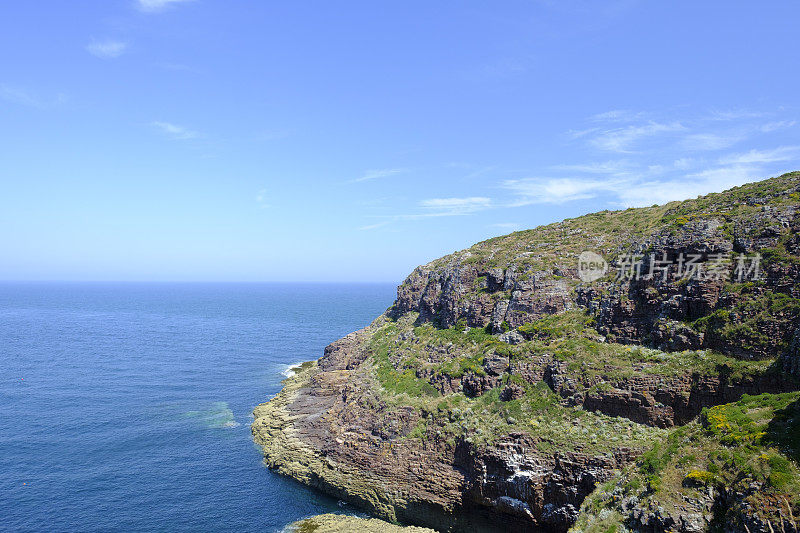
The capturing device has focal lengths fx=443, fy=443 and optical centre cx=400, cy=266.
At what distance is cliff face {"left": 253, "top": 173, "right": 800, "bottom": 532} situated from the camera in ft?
142

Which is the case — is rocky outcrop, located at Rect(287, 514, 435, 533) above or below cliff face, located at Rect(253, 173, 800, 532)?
below

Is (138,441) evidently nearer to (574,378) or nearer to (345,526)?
(345,526)

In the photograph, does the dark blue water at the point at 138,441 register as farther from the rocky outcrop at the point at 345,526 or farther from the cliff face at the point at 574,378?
the cliff face at the point at 574,378

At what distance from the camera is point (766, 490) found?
27.1 metres

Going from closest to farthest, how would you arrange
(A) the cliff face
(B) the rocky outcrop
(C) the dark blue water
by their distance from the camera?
(A) the cliff face → (B) the rocky outcrop → (C) the dark blue water

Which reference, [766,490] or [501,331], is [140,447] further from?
[766,490]

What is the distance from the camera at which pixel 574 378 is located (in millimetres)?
50562

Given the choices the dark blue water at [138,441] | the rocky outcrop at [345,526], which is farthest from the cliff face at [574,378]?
the dark blue water at [138,441]

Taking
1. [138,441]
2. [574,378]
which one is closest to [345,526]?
[574,378]

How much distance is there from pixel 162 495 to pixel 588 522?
160 feet

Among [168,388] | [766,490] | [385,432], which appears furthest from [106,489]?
[766,490]

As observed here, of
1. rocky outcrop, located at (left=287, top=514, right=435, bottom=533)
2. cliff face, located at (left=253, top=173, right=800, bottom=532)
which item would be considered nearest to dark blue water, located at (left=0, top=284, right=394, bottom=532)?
rocky outcrop, located at (left=287, top=514, right=435, bottom=533)

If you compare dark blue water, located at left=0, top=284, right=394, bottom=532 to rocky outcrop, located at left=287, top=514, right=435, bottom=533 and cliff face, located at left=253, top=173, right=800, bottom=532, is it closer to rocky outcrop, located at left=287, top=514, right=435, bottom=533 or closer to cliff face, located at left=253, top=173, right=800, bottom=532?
rocky outcrop, located at left=287, top=514, right=435, bottom=533

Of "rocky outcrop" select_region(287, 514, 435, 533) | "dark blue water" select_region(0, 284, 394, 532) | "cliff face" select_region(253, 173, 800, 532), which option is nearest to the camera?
"cliff face" select_region(253, 173, 800, 532)
